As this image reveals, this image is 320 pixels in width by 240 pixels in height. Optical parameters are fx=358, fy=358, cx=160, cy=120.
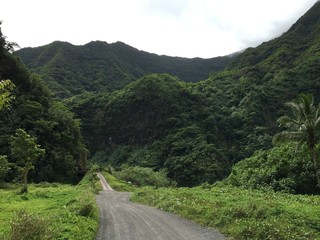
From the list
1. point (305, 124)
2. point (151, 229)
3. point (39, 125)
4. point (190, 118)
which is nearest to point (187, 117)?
point (190, 118)

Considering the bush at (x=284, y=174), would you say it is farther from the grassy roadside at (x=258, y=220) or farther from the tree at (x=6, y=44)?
the tree at (x=6, y=44)

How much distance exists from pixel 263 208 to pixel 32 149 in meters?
29.2

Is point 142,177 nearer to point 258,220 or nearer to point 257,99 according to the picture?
point 257,99

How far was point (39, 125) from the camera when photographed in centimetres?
7125

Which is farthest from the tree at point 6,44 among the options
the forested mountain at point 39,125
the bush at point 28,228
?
the bush at point 28,228

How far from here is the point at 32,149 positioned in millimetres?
41188

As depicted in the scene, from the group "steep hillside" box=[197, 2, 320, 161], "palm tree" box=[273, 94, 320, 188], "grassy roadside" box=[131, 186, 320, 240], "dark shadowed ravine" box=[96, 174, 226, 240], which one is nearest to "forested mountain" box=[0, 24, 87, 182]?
"palm tree" box=[273, 94, 320, 188]

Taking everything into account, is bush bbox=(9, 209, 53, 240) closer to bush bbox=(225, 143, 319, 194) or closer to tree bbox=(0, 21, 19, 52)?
bush bbox=(225, 143, 319, 194)

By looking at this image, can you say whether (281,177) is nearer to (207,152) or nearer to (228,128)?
(207,152)

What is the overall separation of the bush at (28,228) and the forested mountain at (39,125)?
54722mm

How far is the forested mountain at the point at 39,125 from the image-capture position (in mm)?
67375

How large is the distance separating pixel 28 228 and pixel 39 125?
6280 centimetres

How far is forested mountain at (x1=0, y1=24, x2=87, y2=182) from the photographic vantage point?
67.4m

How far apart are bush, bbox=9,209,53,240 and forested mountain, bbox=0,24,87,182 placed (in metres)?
54.7
